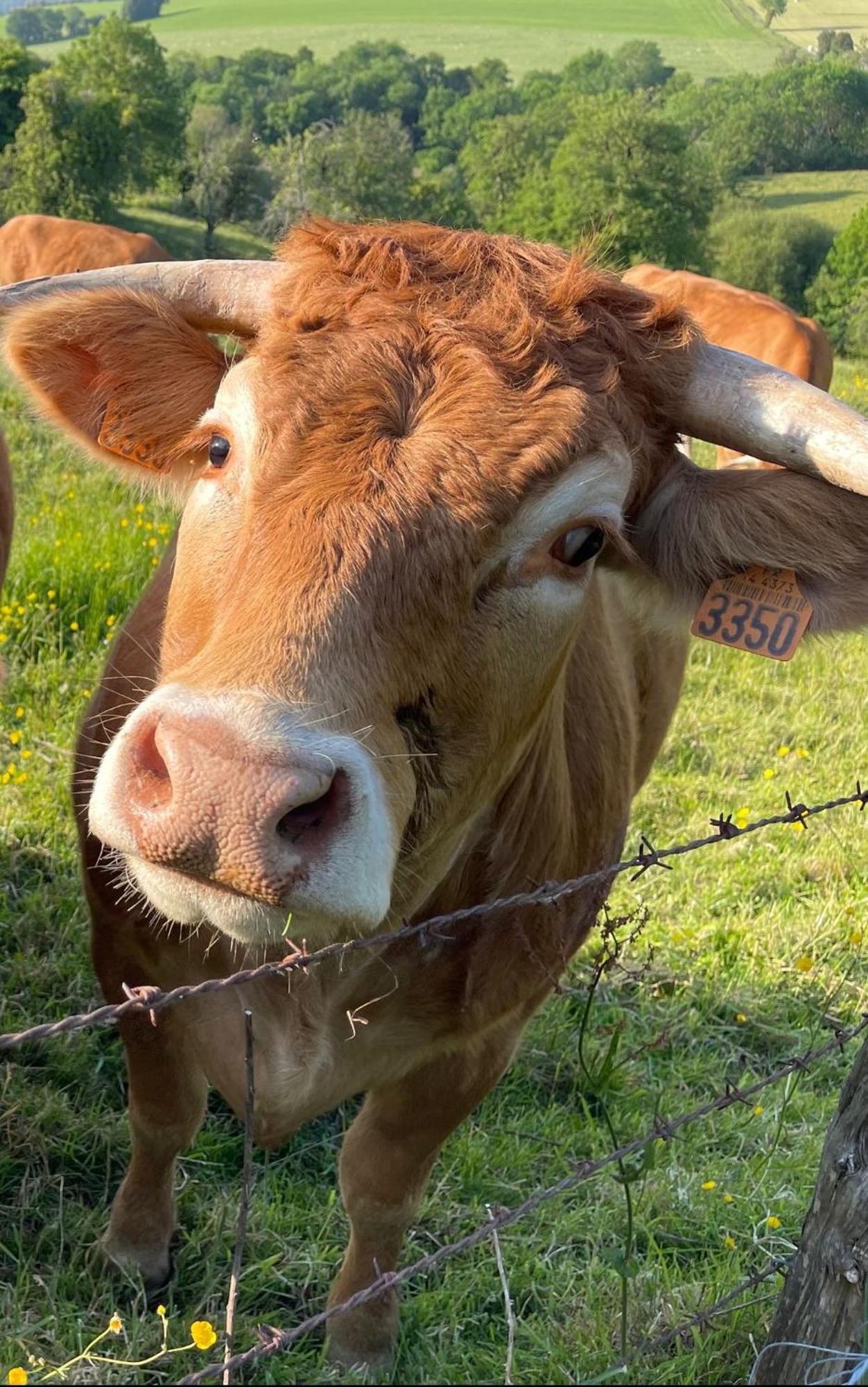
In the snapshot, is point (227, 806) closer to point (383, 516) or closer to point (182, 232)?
point (383, 516)

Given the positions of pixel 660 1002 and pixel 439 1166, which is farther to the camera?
pixel 660 1002

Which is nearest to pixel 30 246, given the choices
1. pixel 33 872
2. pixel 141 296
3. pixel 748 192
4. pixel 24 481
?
pixel 24 481

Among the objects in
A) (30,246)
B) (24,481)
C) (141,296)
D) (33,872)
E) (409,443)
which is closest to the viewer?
(409,443)

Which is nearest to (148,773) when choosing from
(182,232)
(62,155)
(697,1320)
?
(697,1320)

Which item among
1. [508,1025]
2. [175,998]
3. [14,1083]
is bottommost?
[14,1083]

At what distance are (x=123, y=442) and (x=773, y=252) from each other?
4632 cm

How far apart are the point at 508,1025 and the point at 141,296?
1886 millimetres

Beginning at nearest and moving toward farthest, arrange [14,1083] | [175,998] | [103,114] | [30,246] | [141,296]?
[175,998]
[141,296]
[14,1083]
[30,246]
[103,114]

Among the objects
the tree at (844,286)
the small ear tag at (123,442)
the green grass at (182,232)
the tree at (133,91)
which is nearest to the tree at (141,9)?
the tree at (133,91)

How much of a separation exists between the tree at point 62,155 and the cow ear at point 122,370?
143 ft

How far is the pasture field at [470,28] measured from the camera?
7362 cm

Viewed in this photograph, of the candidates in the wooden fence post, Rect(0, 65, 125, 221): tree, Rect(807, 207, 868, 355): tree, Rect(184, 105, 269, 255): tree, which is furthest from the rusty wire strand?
Rect(0, 65, 125, 221): tree

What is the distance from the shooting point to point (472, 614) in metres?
2.12

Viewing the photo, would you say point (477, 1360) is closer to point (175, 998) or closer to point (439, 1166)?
point (439, 1166)
